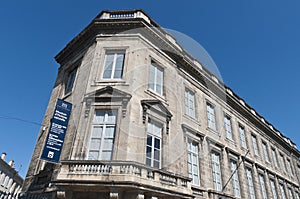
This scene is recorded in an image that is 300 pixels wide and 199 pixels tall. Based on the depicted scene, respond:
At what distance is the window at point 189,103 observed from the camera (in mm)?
12670

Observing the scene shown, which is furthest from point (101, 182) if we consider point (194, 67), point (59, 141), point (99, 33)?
point (194, 67)

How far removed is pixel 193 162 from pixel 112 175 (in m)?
5.49

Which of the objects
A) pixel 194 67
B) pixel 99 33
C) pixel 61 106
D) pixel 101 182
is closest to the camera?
pixel 101 182

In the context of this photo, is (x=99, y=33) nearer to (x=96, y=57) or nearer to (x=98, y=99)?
(x=96, y=57)

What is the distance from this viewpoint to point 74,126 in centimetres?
923

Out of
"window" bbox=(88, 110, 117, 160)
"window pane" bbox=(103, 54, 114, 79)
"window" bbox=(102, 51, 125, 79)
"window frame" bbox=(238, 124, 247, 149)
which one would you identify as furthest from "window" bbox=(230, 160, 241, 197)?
"window pane" bbox=(103, 54, 114, 79)

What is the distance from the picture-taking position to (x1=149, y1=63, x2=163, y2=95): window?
11.0 metres

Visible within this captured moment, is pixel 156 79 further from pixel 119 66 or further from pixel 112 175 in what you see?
pixel 112 175

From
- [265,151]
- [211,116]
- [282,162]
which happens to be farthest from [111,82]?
[282,162]

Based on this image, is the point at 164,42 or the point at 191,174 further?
the point at 164,42

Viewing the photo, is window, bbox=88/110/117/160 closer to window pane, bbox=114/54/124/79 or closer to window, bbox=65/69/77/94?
window pane, bbox=114/54/124/79

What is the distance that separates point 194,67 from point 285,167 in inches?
645

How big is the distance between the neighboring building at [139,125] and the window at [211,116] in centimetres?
8

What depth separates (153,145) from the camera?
30.6ft
